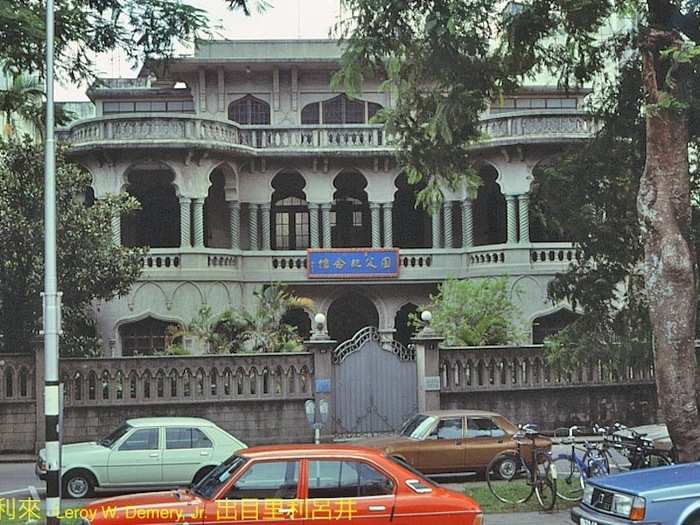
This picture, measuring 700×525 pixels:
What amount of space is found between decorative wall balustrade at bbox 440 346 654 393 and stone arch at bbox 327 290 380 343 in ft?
31.8

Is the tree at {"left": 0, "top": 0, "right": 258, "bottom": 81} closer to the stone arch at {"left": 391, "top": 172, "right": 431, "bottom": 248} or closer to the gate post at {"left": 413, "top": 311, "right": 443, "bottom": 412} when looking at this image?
the gate post at {"left": 413, "top": 311, "right": 443, "bottom": 412}

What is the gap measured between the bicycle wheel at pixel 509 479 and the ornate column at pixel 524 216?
1520 cm

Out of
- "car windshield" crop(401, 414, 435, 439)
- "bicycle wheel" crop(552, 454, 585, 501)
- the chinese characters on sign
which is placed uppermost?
the chinese characters on sign

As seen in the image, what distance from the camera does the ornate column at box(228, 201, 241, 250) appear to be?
31.9 m

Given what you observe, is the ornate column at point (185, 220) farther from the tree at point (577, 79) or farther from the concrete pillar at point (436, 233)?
the tree at point (577, 79)

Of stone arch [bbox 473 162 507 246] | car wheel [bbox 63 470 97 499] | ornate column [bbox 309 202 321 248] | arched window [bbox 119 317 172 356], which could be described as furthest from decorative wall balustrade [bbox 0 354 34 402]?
stone arch [bbox 473 162 507 246]

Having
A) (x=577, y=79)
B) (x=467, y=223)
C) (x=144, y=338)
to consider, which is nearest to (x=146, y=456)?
(x=577, y=79)

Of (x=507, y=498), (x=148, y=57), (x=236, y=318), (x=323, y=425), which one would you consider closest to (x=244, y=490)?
(x=507, y=498)

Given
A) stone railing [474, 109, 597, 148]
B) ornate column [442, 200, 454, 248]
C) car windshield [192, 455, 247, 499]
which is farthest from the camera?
ornate column [442, 200, 454, 248]

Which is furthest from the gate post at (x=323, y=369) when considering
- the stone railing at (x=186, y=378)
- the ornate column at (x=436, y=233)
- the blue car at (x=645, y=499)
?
the blue car at (x=645, y=499)

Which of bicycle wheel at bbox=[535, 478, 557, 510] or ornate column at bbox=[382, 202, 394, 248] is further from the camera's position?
ornate column at bbox=[382, 202, 394, 248]

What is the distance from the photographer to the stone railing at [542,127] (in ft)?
99.6

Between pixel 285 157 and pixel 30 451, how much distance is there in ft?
44.0

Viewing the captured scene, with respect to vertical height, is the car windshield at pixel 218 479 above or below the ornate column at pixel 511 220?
below
